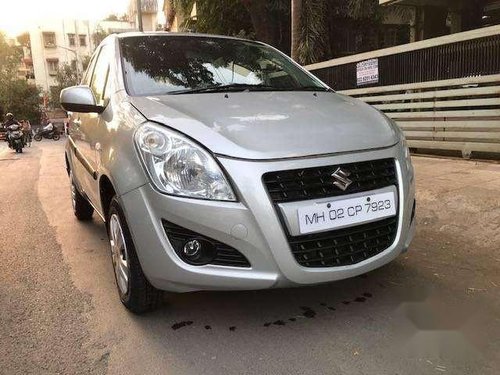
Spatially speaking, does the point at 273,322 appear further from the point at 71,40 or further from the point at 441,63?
the point at 71,40

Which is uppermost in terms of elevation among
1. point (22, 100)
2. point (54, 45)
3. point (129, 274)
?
point (54, 45)

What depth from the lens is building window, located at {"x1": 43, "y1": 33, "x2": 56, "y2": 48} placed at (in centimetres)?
5559

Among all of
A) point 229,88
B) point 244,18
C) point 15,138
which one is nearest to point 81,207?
point 229,88

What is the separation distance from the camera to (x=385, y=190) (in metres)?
2.79

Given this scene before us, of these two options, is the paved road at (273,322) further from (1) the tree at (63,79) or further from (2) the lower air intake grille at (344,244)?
(1) the tree at (63,79)

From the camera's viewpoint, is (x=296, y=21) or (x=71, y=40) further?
(x=71, y=40)

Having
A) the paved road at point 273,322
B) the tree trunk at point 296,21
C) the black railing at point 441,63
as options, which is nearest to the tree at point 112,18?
the tree trunk at point 296,21

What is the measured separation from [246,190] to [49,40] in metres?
60.2

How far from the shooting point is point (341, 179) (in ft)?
8.61

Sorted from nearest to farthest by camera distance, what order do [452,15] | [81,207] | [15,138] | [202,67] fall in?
[202,67]
[81,207]
[452,15]
[15,138]

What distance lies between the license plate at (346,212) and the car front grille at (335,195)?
0.13ft

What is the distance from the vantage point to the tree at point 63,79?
50.6 m

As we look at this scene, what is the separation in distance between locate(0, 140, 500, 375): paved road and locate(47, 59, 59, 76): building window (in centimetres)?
5699

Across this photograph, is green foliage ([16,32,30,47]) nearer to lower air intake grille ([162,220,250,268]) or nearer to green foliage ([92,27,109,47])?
green foliage ([92,27,109,47])
